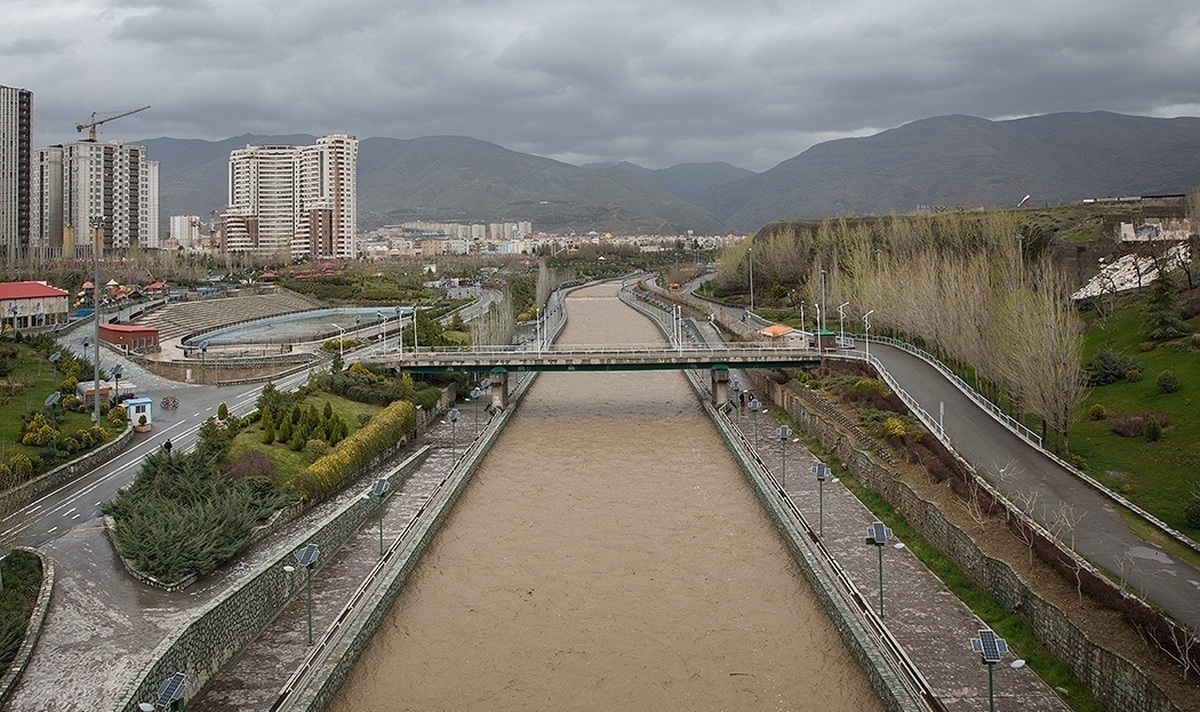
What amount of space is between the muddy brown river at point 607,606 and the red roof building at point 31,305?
32813 millimetres

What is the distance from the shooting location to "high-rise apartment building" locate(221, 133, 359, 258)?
465 ft

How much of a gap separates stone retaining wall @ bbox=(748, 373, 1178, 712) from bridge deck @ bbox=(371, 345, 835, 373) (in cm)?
1217

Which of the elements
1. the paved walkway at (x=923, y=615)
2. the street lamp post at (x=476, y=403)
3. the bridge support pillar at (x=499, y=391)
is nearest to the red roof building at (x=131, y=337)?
the street lamp post at (x=476, y=403)

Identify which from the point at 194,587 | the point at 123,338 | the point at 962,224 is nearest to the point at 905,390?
the point at 194,587

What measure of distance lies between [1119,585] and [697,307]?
6347cm

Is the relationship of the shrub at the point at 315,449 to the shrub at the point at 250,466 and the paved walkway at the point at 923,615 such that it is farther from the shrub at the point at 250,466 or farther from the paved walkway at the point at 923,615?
the paved walkway at the point at 923,615

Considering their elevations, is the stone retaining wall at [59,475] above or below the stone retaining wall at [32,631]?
above

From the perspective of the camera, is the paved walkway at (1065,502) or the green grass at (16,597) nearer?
the green grass at (16,597)

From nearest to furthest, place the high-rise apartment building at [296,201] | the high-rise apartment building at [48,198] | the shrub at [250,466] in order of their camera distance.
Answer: the shrub at [250,466], the high-rise apartment building at [48,198], the high-rise apartment building at [296,201]

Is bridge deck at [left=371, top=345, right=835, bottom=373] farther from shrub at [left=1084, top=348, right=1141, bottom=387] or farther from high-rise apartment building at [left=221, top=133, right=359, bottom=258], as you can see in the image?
high-rise apartment building at [left=221, top=133, right=359, bottom=258]

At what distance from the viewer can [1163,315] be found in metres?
32.0

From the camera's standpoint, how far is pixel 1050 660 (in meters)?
14.7

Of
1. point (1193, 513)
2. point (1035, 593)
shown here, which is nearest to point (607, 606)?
point (1035, 593)

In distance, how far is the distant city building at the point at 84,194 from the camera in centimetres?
10606
